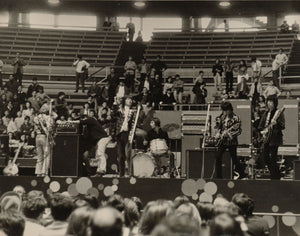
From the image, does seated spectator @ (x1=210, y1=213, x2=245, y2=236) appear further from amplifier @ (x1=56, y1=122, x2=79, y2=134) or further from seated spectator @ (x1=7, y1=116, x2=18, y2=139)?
seated spectator @ (x1=7, y1=116, x2=18, y2=139)

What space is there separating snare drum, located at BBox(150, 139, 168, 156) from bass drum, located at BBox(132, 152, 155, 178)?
0.92 m

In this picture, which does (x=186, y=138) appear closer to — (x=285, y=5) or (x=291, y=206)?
(x=291, y=206)

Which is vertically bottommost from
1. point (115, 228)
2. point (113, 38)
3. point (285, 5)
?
point (115, 228)

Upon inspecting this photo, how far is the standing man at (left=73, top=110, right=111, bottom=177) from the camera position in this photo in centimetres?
1030

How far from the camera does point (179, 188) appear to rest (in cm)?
896

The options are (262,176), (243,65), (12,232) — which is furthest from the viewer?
(243,65)

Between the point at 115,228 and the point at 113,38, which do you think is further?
the point at 113,38

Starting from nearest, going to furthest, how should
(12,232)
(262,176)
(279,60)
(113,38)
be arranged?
(12,232), (262,176), (279,60), (113,38)

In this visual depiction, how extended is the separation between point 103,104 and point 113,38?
32.2ft

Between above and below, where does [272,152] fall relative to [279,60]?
below

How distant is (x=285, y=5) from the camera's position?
2622cm

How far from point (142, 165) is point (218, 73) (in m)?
9.52

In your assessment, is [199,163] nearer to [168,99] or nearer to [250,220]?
[250,220]

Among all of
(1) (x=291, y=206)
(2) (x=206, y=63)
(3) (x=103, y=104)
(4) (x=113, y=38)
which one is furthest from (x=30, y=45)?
(1) (x=291, y=206)
